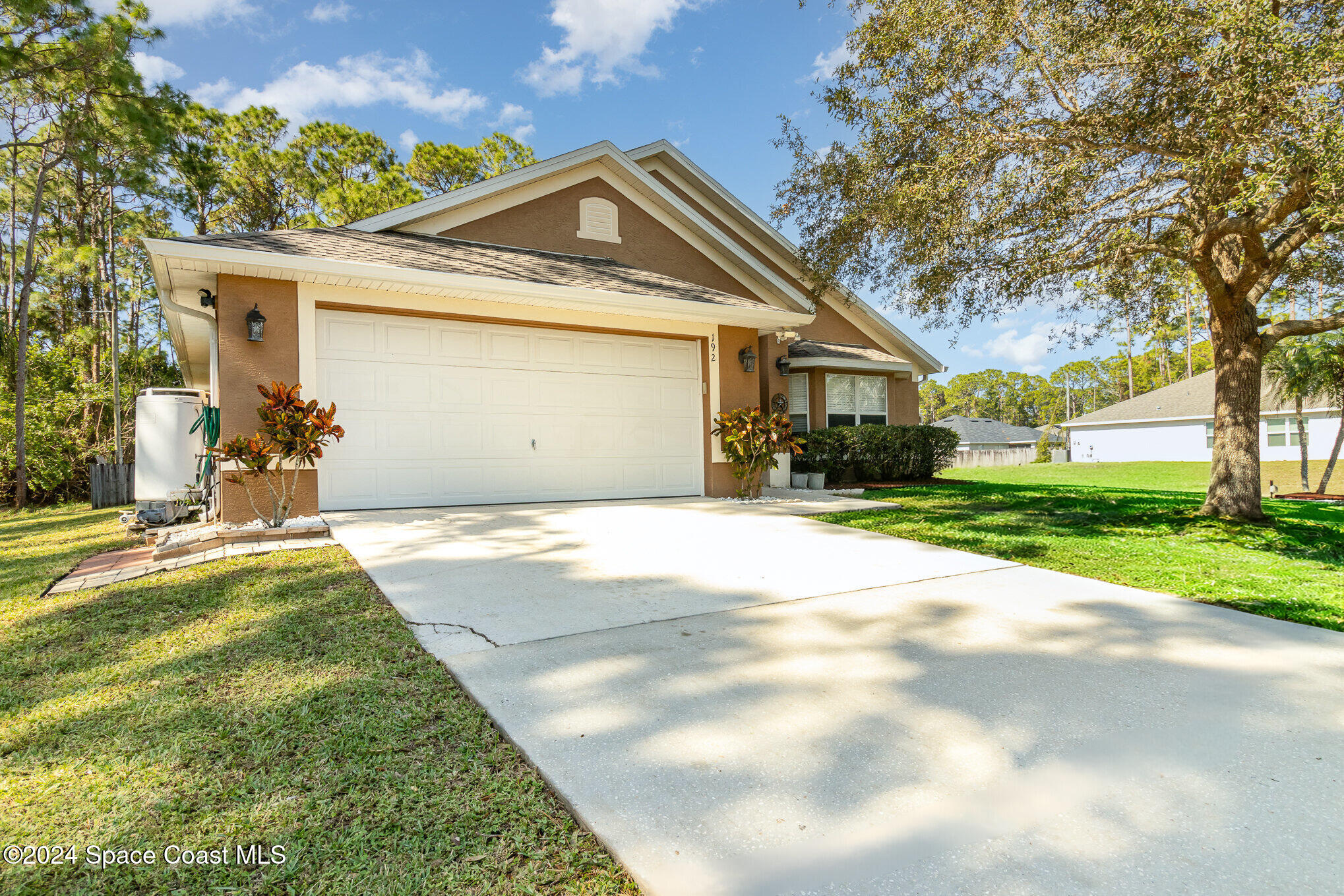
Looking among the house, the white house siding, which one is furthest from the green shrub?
the white house siding

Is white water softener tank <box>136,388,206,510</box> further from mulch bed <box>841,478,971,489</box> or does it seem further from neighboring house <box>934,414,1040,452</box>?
neighboring house <box>934,414,1040,452</box>

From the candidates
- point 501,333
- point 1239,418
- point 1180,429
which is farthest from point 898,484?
point 1180,429

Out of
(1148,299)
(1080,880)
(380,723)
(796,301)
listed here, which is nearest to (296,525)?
(380,723)

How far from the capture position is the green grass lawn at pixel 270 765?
1.53 metres

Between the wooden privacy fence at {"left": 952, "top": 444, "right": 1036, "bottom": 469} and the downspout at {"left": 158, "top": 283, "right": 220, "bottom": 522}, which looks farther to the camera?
the wooden privacy fence at {"left": 952, "top": 444, "right": 1036, "bottom": 469}

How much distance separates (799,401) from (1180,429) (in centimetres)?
2449

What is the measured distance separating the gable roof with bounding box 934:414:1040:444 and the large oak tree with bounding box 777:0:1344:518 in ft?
113

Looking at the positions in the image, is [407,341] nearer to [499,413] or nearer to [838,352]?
[499,413]

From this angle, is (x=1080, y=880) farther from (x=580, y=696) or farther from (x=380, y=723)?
(x=380, y=723)

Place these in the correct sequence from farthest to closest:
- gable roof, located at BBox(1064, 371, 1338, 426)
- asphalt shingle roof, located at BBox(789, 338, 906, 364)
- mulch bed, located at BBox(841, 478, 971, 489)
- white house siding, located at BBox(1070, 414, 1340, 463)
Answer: gable roof, located at BBox(1064, 371, 1338, 426), white house siding, located at BBox(1070, 414, 1340, 463), asphalt shingle roof, located at BBox(789, 338, 906, 364), mulch bed, located at BBox(841, 478, 971, 489)

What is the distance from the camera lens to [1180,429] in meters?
28.1

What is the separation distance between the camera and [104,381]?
15648 millimetres

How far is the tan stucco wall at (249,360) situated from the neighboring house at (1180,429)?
1135 inches

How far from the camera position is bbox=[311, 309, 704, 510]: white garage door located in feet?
24.7
